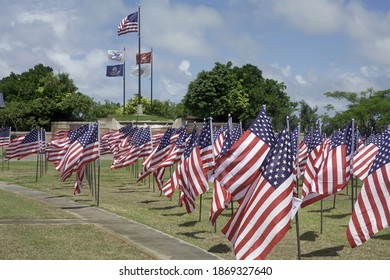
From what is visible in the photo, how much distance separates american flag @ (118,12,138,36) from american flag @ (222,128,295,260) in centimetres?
5994

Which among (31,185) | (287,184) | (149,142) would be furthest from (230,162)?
(31,185)

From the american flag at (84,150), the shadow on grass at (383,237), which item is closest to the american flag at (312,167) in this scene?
the shadow on grass at (383,237)

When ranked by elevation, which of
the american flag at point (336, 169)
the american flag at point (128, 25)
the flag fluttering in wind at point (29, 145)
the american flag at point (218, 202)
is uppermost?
the american flag at point (128, 25)

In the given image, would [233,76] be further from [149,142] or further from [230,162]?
[230,162]

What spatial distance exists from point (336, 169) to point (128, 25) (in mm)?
54525

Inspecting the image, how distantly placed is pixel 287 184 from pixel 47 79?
7892cm

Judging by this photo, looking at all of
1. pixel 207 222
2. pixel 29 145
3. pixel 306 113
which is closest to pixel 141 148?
pixel 29 145

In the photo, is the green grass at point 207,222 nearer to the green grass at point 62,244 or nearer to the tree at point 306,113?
the green grass at point 62,244

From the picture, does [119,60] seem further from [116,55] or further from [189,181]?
[189,181]

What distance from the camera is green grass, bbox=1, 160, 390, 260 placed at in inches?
608

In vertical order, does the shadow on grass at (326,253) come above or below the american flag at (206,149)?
below

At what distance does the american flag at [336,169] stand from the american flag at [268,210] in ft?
22.3

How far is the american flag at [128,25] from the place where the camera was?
69.6 metres

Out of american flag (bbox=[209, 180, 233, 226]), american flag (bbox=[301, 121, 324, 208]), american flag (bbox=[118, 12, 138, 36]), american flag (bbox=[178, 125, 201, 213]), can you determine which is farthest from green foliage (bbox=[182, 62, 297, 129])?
american flag (bbox=[209, 180, 233, 226])
